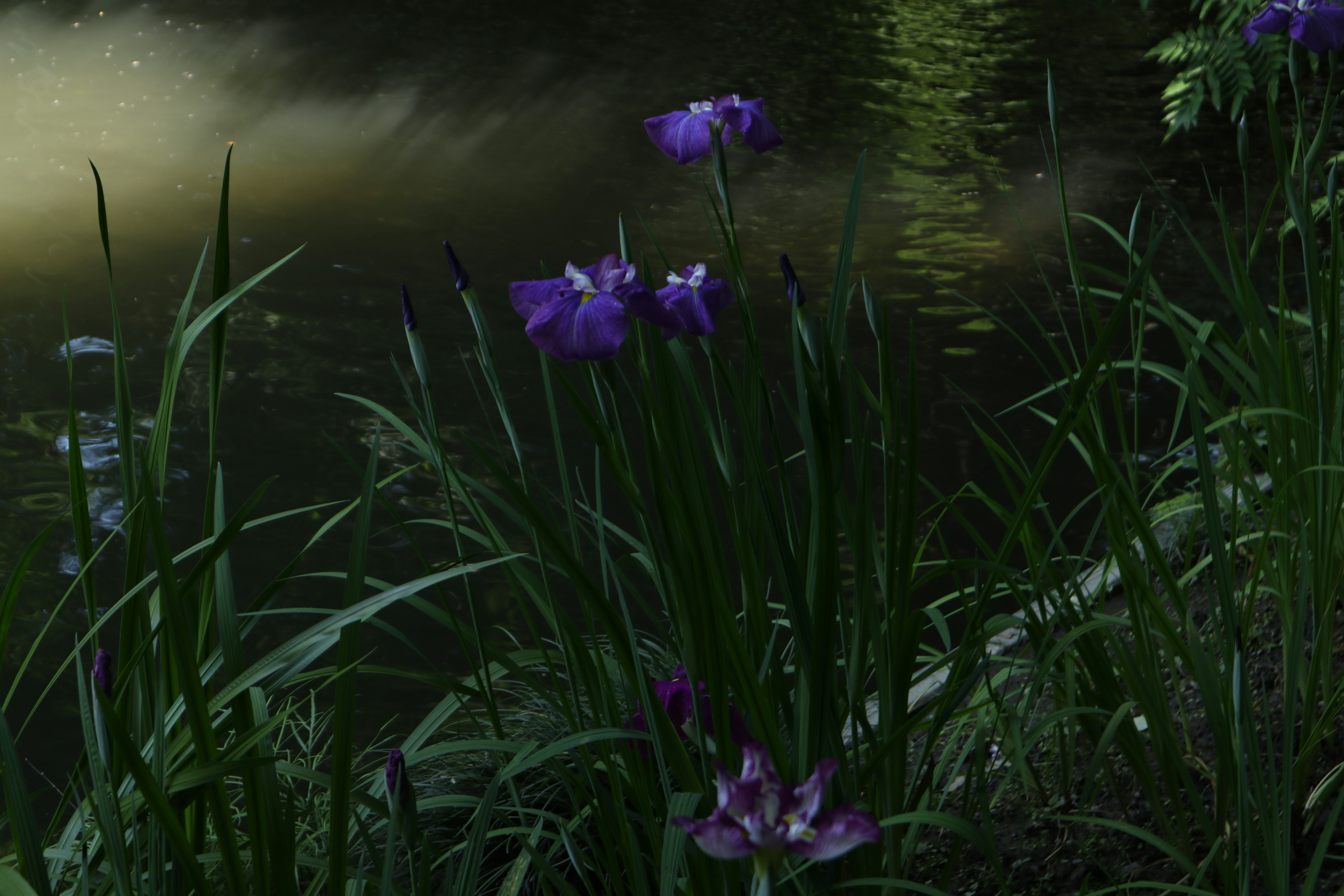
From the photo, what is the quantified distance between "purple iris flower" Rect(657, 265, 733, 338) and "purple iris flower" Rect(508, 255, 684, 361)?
5 centimetres

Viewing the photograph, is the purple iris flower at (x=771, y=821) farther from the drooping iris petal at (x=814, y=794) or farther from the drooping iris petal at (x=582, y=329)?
the drooping iris petal at (x=582, y=329)

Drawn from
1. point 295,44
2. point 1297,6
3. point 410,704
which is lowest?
point 410,704

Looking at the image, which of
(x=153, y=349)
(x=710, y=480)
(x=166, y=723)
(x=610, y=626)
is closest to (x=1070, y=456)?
(x=710, y=480)

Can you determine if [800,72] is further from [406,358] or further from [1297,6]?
[1297,6]

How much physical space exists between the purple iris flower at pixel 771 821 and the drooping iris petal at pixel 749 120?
65 centimetres

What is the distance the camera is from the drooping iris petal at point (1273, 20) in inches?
49.6

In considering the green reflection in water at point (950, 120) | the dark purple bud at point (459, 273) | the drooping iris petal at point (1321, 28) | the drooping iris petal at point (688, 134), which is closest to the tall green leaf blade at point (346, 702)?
the dark purple bud at point (459, 273)

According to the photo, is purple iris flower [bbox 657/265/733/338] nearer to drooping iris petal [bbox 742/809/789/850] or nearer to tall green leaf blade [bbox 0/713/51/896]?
drooping iris petal [bbox 742/809/789/850]

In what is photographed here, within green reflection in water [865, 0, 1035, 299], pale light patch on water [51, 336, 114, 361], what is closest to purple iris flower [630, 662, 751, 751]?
pale light patch on water [51, 336, 114, 361]

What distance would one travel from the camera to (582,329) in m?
0.74

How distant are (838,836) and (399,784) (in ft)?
1.07

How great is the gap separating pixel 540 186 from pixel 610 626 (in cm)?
445

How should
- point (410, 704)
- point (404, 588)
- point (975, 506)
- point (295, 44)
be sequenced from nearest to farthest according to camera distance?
point (404, 588) < point (410, 704) < point (975, 506) < point (295, 44)

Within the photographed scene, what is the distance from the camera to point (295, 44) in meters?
7.27
